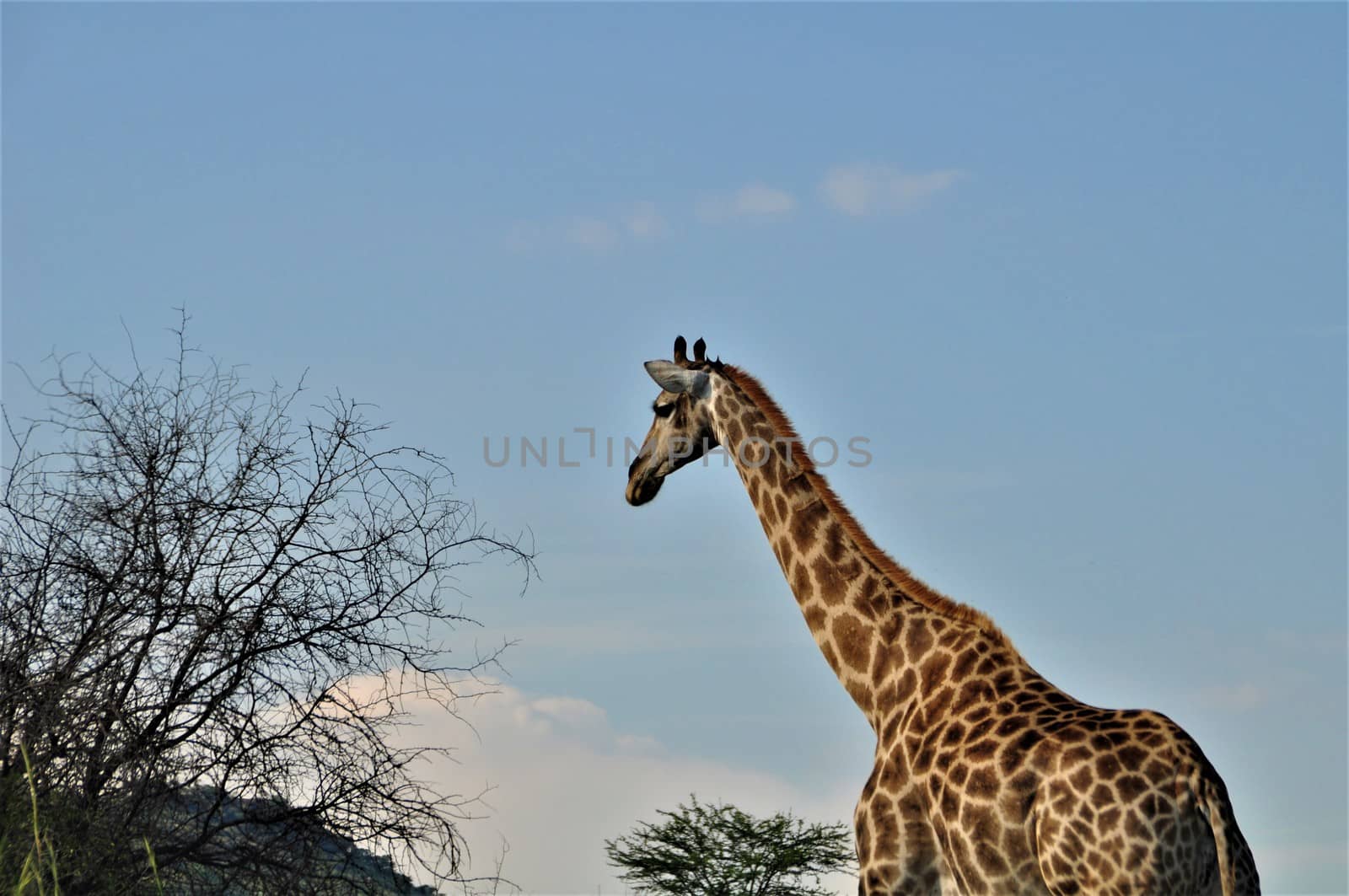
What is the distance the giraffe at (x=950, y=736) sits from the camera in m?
7.56

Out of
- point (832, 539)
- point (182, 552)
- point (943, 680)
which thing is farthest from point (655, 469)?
point (182, 552)

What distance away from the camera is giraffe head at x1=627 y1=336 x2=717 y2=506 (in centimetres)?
1091

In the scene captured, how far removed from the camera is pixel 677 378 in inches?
430

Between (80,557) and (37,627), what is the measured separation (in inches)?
25.1

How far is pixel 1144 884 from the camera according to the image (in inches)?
293

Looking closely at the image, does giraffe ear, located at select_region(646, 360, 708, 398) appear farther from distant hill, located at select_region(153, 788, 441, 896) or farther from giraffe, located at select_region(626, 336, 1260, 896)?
distant hill, located at select_region(153, 788, 441, 896)

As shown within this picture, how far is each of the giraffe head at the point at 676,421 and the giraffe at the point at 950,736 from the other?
13 millimetres

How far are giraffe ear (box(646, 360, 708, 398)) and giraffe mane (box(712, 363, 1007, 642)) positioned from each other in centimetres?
20

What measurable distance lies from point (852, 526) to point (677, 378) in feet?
6.13

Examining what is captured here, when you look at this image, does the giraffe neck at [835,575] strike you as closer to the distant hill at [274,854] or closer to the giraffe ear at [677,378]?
the giraffe ear at [677,378]

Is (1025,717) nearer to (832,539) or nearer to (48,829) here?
(832,539)

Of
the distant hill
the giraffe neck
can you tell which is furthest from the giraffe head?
the distant hill

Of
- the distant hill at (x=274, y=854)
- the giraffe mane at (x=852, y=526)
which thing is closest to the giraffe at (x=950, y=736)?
the giraffe mane at (x=852, y=526)

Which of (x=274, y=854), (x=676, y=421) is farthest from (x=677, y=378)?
(x=274, y=854)
